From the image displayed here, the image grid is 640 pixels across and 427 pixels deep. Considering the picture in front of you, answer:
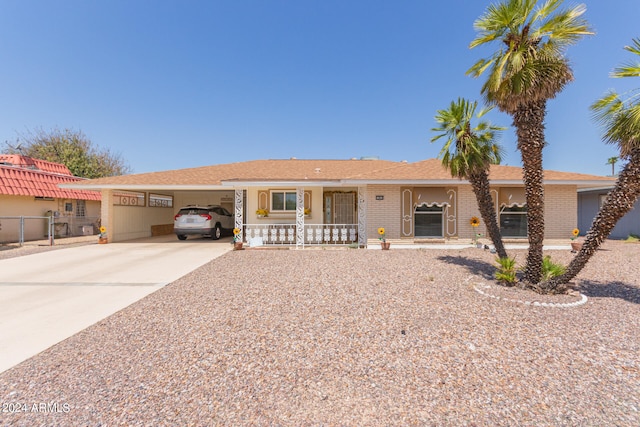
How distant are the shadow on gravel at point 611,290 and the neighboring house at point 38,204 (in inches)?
793

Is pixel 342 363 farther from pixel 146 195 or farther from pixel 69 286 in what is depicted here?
pixel 146 195

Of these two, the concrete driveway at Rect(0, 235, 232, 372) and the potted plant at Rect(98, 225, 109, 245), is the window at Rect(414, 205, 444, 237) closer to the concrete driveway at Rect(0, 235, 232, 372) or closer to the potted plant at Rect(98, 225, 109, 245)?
the concrete driveway at Rect(0, 235, 232, 372)

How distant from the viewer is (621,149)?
501cm

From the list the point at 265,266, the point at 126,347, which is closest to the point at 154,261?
the point at 265,266

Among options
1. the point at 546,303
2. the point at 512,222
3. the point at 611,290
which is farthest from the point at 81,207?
the point at 611,290

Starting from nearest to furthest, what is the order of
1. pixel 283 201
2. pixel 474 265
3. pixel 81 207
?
1. pixel 474 265
2. pixel 283 201
3. pixel 81 207

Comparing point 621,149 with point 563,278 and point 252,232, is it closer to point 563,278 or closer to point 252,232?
point 563,278

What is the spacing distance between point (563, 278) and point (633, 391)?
3.37m

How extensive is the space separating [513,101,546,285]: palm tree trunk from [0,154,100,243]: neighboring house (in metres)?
18.8

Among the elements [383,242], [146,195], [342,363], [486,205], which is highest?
[146,195]

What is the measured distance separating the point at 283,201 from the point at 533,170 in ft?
32.7

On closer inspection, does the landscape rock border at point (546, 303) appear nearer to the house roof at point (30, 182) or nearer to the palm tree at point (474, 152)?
the palm tree at point (474, 152)

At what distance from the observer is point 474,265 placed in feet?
26.0

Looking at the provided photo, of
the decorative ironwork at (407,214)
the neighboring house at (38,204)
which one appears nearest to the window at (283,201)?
the decorative ironwork at (407,214)
